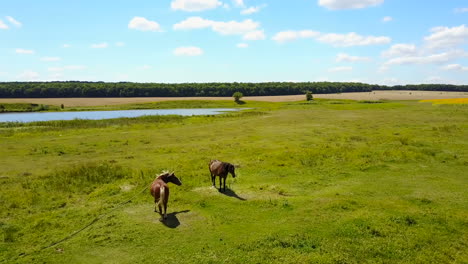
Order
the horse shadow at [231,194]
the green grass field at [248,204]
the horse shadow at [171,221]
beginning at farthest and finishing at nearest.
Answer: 1. the horse shadow at [231,194]
2. the horse shadow at [171,221]
3. the green grass field at [248,204]

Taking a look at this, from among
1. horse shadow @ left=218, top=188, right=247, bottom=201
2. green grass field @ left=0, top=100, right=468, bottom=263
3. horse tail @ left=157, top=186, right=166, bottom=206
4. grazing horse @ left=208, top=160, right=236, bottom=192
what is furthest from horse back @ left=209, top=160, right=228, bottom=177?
horse tail @ left=157, top=186, right=166, bottom=206

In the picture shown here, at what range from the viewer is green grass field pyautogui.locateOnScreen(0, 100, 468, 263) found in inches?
507

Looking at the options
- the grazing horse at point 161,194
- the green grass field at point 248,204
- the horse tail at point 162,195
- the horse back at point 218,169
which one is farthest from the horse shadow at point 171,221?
the horse back at point 218,169

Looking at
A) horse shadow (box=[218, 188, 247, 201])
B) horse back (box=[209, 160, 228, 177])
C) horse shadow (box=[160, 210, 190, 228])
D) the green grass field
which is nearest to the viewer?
the green grass field

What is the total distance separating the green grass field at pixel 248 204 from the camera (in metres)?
12.9

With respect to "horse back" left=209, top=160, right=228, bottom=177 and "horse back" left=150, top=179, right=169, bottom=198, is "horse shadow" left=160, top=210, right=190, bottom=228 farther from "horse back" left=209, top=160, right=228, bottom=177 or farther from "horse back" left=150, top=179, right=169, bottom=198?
"horse back" left=209, top=160, right=228, bottom=177

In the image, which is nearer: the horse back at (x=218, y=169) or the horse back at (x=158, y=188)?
the horse back at (x=158, y=188)

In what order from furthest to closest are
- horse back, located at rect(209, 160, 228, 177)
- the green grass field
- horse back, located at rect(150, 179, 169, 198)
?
horse back, located at rect(209, 160, 228, 177)
horse back, located at rect(150, 179, 169, 198)
the green grass field

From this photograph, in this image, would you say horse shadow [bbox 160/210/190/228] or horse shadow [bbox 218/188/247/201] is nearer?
horse shadow [bbox 160/210/190/228]

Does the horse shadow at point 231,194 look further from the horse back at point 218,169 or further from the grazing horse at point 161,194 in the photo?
→ the grazing horse at point 161,194

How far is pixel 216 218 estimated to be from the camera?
1595 cm

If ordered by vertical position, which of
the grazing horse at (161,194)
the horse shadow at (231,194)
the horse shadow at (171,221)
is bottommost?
the horse shadow at (171,221)

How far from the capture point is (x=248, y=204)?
58.1 ft

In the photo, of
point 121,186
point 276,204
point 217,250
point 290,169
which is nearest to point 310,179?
point 290,169
